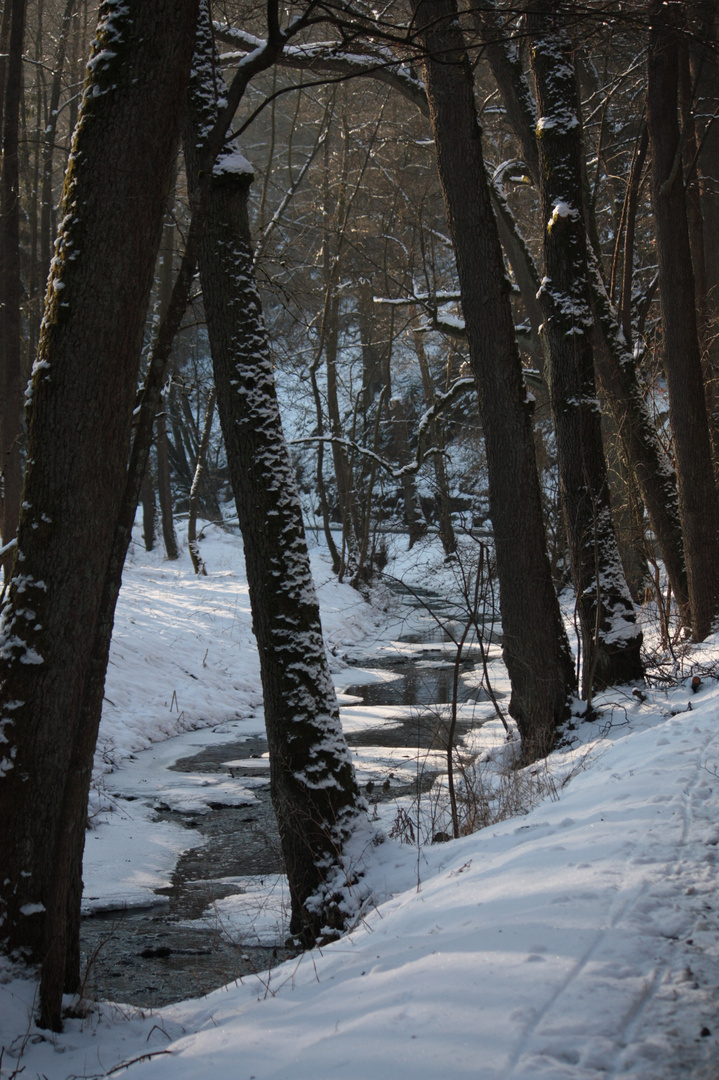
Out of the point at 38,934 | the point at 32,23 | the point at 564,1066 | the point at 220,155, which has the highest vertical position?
the point at 32,23

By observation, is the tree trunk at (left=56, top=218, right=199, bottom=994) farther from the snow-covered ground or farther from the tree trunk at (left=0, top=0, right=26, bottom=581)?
the tree trunk at (left=0, top=0, right=26, bottom=581)

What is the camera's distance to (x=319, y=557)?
24.4 metres

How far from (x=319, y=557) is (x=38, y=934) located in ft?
68.9

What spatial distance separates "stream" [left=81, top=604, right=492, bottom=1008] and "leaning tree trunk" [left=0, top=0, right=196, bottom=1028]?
0.71 m

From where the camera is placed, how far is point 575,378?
304 inches

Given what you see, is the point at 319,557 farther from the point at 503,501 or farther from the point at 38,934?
the point at 38,934

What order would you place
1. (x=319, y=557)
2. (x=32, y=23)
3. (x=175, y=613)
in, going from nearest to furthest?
(x=175, y=613), (x=32, y=23), (x=319, y=557)

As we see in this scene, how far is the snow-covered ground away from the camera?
7.00ft

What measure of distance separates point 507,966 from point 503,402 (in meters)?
5.48

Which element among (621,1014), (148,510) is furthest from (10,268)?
(148,510)

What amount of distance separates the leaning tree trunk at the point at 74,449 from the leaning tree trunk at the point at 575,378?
198 inches

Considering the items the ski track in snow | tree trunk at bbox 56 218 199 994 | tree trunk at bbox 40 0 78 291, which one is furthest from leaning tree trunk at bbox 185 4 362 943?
tree trunk at bbox 40 0 78 291

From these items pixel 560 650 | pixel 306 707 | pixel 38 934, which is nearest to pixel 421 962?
pixel 38 934

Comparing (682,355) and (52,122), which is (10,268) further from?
(682,355)
